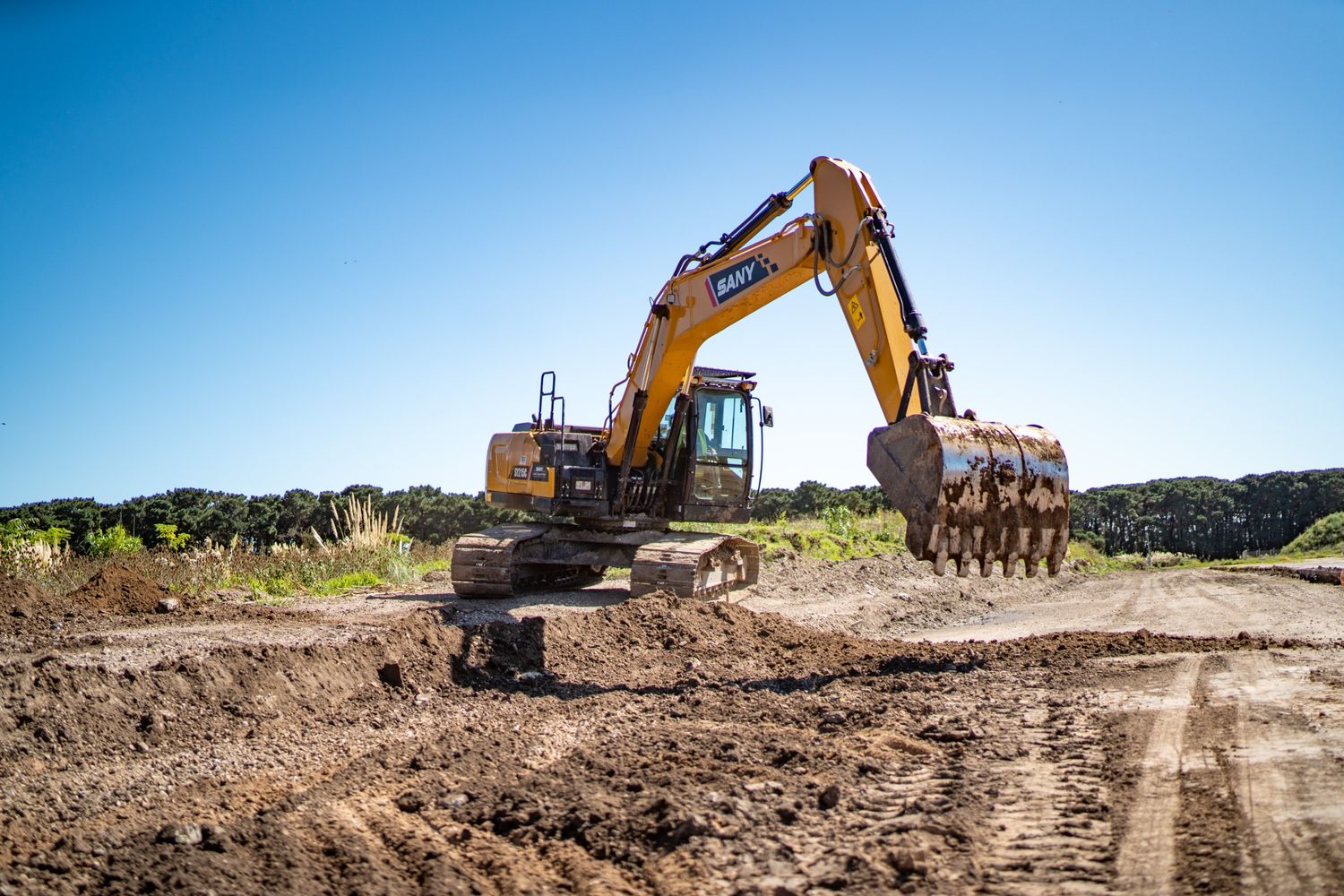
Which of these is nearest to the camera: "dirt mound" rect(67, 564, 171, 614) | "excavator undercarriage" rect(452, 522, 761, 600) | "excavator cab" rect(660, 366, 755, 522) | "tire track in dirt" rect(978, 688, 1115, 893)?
"tire track in dirt" rect(978, 688, 1115, 893)

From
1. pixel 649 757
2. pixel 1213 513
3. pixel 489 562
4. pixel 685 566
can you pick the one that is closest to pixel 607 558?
pixel 489 562

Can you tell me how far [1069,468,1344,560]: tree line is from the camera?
1016 inches

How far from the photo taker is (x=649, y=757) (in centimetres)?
494

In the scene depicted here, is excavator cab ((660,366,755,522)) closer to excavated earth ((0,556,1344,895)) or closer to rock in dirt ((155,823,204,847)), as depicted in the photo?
excavated earth ((0,556,1344,895))

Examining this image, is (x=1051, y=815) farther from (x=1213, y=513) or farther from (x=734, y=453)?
(x=1213, y=513)

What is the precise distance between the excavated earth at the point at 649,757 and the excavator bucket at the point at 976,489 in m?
0.96

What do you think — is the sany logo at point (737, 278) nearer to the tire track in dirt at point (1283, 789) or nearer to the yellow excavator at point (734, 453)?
the yellow excavator at point (734, 453)

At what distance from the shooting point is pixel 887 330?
810 cm

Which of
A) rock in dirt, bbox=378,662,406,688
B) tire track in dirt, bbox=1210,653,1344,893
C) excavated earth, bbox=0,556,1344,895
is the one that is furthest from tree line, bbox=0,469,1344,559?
tire track in dirt, bbox=1210,653,1344,893

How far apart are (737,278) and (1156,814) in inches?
287

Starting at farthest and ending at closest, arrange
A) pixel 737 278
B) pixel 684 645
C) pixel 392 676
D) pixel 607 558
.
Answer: pixel 607 558 → pixel 737 278 → pixel 684 645 → pixel 392 676

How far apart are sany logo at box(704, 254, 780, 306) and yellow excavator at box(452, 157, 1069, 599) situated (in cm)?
2

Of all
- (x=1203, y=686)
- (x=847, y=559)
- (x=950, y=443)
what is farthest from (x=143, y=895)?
(x=847, y=559)

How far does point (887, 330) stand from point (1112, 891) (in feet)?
17.6
